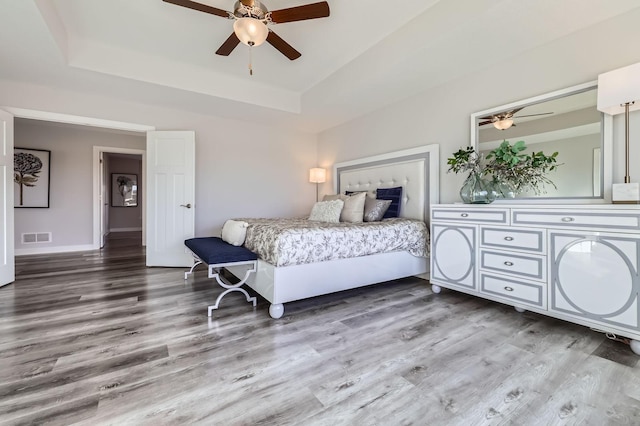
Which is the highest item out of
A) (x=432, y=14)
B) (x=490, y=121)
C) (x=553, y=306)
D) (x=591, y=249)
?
(x=432, y=14)

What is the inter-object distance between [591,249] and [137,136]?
274 inches

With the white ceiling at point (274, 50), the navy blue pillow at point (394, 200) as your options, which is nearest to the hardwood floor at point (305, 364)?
the navy blue pillow at point (394, 200)

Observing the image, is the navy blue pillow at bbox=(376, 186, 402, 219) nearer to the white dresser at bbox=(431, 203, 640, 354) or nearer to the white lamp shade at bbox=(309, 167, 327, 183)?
the white dresser at bbox=(431, 203, 640, 354)

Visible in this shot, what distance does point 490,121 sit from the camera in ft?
9.26

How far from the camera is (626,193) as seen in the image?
188 centimetres

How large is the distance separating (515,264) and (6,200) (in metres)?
5.09

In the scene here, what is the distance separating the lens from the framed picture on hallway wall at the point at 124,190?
8.42 meters

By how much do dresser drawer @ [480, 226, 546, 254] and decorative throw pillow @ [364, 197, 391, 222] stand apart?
117cm

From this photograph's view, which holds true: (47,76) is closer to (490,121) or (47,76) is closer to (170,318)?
(170,318)

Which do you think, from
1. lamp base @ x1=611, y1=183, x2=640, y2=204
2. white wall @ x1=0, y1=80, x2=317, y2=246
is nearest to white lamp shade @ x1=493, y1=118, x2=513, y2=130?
lamp base @ x1=611, y1=183, x2=640, y2=204

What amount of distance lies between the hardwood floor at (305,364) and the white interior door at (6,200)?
622 millimetres

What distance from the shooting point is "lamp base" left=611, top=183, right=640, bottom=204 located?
1831mm

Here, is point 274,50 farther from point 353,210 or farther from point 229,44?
point 353,210

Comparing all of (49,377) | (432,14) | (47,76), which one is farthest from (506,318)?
(47,76)
